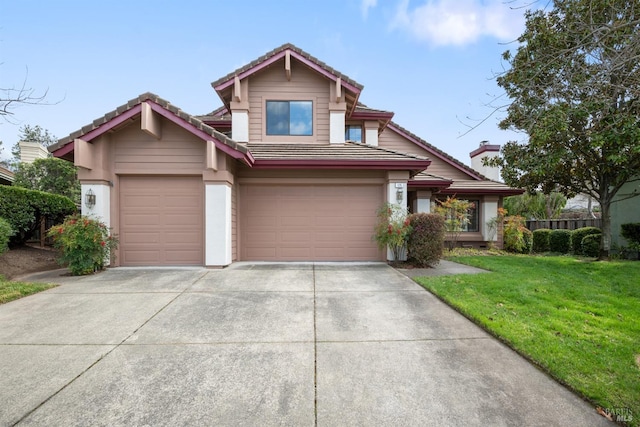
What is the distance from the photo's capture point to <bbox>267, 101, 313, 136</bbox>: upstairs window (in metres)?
10.1

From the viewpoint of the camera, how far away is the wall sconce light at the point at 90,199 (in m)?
7.55

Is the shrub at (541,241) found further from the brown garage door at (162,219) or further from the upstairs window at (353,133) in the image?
the brown garage door at (162,219)

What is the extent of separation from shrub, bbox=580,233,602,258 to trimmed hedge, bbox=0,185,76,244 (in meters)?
19.2

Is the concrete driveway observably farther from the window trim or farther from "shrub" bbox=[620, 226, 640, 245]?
"shrub" bbox=[620, 226, 640, 245]

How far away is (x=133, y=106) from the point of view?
740 cm

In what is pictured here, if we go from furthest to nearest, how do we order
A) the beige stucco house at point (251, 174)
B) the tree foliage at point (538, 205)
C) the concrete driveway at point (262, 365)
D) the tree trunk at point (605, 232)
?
1. the tree foliage at point (538, 205)
2. the tree trunk at point (605, 232)
3. the beige stucco house at point (251, 174)
4. the concrete driveway at point (262, 365)

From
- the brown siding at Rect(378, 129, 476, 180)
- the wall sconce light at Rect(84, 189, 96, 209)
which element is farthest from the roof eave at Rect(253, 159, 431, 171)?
the brown siding at Rect(378, 129, 476, 180)

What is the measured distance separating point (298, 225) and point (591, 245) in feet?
37.3

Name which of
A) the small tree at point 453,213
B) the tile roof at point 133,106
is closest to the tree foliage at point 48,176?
the tile roof at point 133,106

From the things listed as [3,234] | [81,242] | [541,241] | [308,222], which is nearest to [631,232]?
[541,241]

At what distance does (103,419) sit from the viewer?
231 cm

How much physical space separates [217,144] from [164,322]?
475cm

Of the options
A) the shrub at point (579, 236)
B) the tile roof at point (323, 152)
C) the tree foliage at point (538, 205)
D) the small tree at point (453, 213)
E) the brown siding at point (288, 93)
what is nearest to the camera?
the tile roof at point (323, 152)

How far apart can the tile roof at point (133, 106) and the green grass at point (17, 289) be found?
342 cm
